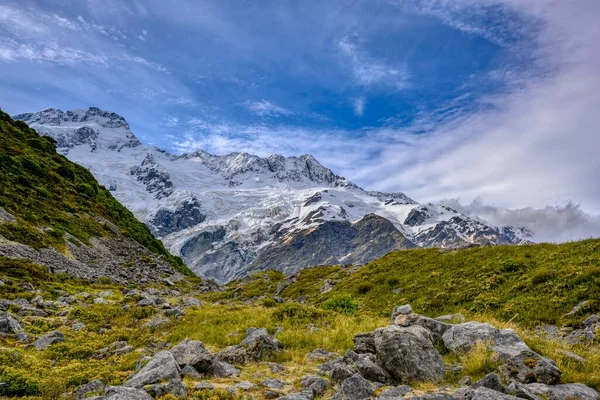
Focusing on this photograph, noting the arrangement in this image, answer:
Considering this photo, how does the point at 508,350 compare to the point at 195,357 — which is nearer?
the point at 508,350

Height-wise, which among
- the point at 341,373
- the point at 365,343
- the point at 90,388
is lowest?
the point at 90,388

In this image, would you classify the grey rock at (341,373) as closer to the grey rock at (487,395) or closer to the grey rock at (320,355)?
the grey rock at (320,355)

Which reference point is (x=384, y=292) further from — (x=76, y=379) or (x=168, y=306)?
(x=76, y=379)

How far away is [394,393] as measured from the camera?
334 inches

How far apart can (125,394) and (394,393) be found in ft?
20.3

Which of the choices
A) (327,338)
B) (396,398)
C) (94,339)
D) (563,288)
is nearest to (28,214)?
(94,339)

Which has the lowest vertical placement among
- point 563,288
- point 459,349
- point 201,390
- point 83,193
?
point 201,390

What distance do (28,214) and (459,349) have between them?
47053 mm

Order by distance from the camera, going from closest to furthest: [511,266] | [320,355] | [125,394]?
1. [125,394]
2. [320,355]
3. [511,266]

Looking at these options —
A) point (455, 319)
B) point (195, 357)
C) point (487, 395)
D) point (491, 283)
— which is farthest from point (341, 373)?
point (491, 283)

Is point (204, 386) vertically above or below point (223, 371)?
above

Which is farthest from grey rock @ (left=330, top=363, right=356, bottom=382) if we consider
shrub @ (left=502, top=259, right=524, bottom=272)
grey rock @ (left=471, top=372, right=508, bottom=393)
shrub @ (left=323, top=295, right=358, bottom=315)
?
shrub @ (left=502, top=259, right=524, bottom=272)

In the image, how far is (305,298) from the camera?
131ft

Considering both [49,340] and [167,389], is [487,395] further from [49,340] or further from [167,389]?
[49,340]
